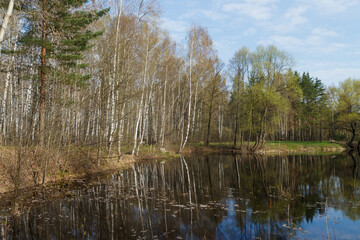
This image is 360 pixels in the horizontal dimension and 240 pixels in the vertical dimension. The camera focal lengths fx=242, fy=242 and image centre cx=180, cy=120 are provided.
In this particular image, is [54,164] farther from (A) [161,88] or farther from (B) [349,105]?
(B) [349,105]

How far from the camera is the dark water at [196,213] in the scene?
5.45 m

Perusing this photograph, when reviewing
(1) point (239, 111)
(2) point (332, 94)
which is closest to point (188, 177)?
(1) point (239, 111)

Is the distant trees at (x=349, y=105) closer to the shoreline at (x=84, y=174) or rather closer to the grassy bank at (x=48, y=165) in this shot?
the shoreline at (x=84, y=174)

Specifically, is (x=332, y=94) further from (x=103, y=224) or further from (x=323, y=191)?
(x=103, y=224)

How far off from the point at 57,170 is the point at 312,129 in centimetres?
4771

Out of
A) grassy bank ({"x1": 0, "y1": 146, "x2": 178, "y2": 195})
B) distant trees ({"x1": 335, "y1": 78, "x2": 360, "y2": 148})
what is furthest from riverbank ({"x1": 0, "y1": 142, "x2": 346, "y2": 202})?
distant trees ({"x1": 335, "y1": 78, "x2": 360, "y2": 148})

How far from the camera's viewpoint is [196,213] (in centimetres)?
674

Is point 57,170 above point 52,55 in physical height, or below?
below

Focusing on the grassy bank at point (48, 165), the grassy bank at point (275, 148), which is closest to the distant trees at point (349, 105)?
the grassy bank at point (275, 148)

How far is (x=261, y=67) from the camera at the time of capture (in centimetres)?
3033

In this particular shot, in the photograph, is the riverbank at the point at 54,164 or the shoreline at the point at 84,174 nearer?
the riverbank at the point at 54,164

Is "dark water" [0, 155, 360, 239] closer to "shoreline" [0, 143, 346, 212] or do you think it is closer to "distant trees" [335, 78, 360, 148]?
"shoreline" [0, 143, 346, 212]

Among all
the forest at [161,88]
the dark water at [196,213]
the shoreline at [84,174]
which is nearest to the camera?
the dark water at [196,213]

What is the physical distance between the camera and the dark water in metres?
5.45
